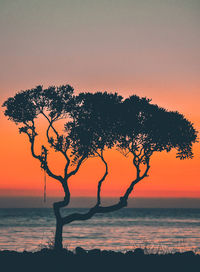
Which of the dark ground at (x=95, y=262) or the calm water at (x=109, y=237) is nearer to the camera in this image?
the dark ground at (x=95, y=262)

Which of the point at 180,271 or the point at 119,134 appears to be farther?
the point at 119,134

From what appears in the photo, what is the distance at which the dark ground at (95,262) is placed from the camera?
2025 centimetres

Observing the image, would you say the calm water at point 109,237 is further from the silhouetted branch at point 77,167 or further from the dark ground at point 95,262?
the silhouetted branch at point 77,167

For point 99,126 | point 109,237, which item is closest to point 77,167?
point 99,126

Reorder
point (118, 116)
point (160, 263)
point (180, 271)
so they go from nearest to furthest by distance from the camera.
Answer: point (180, 271) → point (160, 263) → point (118, 116)

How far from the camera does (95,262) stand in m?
21.4

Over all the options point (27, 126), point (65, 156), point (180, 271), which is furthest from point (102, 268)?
point (27, 126)

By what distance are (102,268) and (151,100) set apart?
474 inches

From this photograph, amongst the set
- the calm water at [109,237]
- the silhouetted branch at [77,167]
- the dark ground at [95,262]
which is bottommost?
the calm water at [109,237]

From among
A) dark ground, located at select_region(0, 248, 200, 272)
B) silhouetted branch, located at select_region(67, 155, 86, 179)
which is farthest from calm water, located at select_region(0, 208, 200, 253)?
silhouetted branch, located at select_region(67, 155, 86, 179)

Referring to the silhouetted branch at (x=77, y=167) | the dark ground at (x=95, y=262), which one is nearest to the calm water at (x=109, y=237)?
the dark ground at (x=95, y=262)

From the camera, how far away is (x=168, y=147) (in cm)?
2903

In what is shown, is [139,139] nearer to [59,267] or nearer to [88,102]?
[88,102]

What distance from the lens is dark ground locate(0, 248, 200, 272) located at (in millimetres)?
20245
